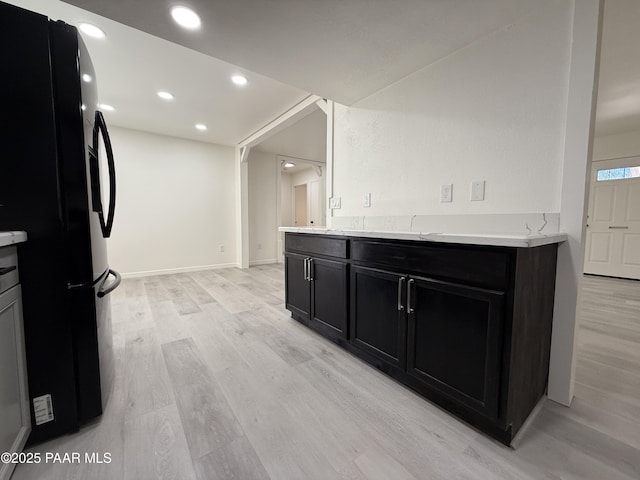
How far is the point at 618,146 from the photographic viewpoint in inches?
171

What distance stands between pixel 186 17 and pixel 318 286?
6.27ft

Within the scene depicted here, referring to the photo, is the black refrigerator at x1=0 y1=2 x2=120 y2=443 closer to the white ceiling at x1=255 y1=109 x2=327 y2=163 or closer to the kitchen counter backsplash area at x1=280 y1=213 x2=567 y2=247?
the kitchen counter backsplash area at x1=280 y1=213 x2=567 y2=247

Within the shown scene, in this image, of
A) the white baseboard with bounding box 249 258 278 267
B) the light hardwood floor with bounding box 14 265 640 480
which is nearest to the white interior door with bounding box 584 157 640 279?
the light hardwood floor with bounding box 14 265 640 480

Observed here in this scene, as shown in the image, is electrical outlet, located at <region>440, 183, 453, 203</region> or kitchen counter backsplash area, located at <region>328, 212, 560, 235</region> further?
electrical outlet, located at <region>440, 183, 453, 203</region>

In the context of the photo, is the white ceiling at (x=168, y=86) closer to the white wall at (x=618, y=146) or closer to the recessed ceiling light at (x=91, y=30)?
the recessed ceiling light at (x=91, y=30)

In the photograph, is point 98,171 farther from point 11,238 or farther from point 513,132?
point 513,132

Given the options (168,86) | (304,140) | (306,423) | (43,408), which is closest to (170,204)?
(168,86)

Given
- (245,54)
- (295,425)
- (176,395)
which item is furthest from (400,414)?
(245,54)

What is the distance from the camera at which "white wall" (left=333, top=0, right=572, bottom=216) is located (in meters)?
1.39

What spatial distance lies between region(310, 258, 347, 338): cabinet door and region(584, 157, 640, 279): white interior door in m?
5.49

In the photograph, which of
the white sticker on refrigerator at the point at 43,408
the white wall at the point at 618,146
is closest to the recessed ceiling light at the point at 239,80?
the white sticker on refrigerator at the point at 43,408

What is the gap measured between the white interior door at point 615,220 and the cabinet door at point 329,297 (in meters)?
5.49

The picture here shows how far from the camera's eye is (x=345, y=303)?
1.86 m

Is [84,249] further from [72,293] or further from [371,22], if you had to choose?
[371,22]
